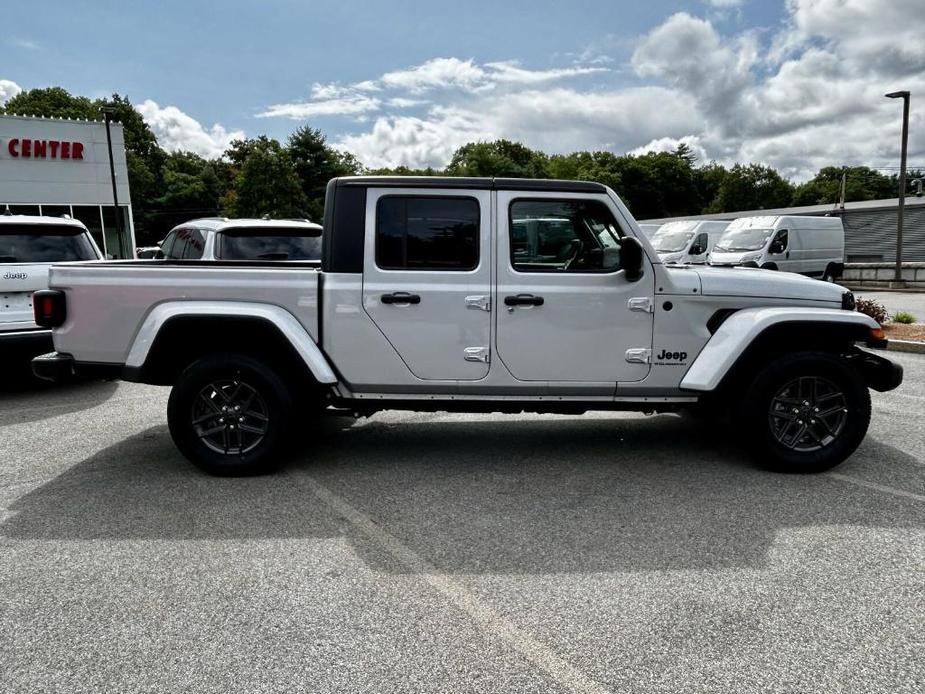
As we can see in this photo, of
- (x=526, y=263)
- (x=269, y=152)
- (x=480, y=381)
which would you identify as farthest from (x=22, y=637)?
(x=269, y=152)

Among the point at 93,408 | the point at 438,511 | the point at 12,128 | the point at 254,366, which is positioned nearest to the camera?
the point at 438,511

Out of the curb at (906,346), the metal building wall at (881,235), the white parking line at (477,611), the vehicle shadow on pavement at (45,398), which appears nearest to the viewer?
the white parking line at (477,611)

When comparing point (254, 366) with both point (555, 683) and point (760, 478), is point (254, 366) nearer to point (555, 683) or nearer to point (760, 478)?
point (555, 683)

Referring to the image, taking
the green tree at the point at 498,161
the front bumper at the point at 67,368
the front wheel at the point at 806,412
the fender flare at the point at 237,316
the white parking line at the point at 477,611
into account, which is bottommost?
the white parking line at the point at 477,611

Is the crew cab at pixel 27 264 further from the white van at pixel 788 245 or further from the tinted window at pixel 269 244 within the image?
the white van at pixel 788 245

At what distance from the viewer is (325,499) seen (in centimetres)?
433

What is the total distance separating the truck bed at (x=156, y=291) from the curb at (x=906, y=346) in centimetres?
953

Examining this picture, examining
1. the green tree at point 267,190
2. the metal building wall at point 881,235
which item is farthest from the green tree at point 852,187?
the green tree at point 267,190

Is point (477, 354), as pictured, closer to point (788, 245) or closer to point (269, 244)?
point (269, 244)

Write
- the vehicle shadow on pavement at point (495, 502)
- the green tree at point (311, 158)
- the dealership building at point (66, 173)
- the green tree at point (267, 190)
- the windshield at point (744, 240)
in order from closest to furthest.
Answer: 1. the vehicle shadow on pavement at point (495, 502)
2. the windshield at point (744, 240)
3. the dealership building at point (66, 173)
4. the green tree at point (267, 190)
5. the green tree at point (311, 158)

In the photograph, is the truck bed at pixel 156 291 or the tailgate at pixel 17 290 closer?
the truck bed at pixel 156 291

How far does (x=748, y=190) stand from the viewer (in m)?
90.0

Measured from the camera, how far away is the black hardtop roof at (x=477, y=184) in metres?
4.64

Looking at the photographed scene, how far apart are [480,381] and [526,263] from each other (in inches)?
34.3
